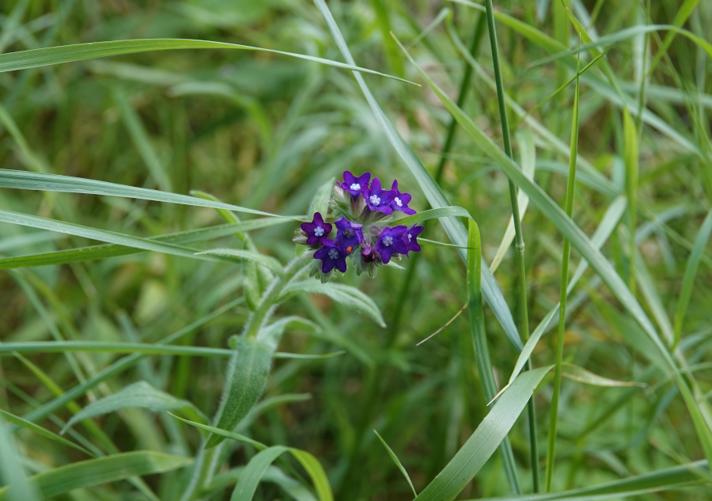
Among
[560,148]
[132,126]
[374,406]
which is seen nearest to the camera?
[560,148]

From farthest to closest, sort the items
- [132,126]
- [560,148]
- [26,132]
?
[26,132]
[132,126]
[560,148]

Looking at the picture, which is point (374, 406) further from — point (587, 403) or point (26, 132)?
point (26, 132)

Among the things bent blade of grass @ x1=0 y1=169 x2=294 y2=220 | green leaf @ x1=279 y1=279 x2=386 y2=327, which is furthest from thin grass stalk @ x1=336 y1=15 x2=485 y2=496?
bent blade of grass @ x1=0 y1=169 x2=294 y2=220

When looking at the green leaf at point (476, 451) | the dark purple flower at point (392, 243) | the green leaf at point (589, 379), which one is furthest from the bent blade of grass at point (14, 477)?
the green leaf at point (589, 379)

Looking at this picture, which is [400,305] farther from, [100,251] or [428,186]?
[100,251]

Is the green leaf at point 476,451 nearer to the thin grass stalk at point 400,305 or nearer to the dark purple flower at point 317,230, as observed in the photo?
the dark purple flower at point 317,230

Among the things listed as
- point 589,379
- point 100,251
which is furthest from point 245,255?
point 589,379

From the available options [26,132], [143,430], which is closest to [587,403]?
[143,430]
